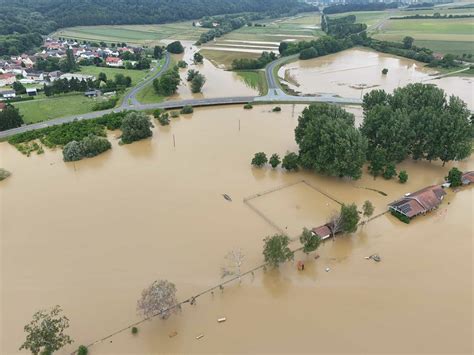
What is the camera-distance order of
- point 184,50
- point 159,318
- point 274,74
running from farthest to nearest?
point 184,50 < point 274,74 < point 159,318

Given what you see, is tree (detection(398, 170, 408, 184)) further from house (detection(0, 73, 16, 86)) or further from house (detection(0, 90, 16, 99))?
house (detection(0, 73, 16, 86))

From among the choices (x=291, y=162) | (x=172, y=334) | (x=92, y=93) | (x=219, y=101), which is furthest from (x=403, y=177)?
(x=92, y=93)

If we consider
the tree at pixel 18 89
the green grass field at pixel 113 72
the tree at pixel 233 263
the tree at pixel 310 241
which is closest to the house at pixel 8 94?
the tree at pixel 18 89

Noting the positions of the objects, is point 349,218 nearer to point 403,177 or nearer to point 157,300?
point 403,177

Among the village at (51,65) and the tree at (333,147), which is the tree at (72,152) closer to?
the tree at (333,147)

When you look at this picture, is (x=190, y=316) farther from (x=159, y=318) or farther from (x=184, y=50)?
(x=184, y=50)

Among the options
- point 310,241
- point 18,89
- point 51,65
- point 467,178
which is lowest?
point 467,178

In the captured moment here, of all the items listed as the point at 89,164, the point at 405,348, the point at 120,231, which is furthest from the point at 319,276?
the point at 89,164
